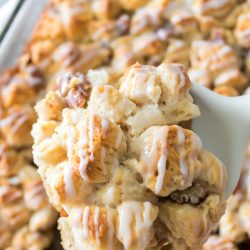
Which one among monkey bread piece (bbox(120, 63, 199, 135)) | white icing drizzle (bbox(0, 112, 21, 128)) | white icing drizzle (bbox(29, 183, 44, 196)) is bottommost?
white icing drizzle (bbox(29, 183, 44, 196))

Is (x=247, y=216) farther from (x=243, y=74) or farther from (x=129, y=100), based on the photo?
(x=129, y=100)

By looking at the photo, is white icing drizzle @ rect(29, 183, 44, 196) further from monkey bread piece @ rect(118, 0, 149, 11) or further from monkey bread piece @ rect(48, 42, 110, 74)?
monkey bread piece @ rect(118, 0, 149, 11)

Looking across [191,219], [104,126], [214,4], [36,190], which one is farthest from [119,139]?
[214,4]

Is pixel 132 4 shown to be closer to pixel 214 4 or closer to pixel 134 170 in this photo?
pixel 214 4

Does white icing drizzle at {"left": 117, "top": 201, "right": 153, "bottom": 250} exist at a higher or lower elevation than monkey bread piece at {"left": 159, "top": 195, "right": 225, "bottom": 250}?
higher

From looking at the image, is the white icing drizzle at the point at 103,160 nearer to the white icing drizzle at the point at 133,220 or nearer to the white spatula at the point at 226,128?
the white icing drizzle at the point at 133,220

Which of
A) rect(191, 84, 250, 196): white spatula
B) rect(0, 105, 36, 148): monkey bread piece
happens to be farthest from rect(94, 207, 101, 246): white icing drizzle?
rect(0, 105, 36, 148): monkey bread piece

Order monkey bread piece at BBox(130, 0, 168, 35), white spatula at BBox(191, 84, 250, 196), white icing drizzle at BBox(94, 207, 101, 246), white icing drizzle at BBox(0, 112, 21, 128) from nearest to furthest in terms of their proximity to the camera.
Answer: white icing drizzle at BBox(94, 207, 101, 246) → white spatula at BBox(191, 84, 250, 196) → white icing drizzle at BBox(0, 112, 21, 128) → monkey bread piece at BBox(130, 0, 168, 35)

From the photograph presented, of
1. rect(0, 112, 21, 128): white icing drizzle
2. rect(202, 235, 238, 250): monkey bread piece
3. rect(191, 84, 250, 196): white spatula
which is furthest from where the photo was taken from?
rect(0, 112, 21, 128): white icing drizzle

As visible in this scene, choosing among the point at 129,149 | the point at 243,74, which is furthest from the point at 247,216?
the point at 129,149
